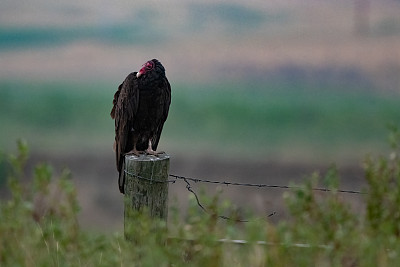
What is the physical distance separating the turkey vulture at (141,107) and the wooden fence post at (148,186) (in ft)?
3.91

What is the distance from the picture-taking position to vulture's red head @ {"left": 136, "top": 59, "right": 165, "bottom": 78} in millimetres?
5031

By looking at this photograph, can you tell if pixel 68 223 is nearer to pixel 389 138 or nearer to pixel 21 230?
pixel 21 230

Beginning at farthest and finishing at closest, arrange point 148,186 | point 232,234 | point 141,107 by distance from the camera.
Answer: point 141,107, point 148,186, point 232,234

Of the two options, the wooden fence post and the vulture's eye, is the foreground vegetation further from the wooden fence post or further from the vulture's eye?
the vulture's eye

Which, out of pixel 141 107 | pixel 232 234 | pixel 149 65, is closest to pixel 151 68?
pixel 149 65

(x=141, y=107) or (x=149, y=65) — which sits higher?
(x=149, y=65)

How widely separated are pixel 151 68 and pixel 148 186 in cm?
157

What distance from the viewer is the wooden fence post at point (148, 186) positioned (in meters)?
3.71

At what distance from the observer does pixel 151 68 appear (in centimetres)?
507

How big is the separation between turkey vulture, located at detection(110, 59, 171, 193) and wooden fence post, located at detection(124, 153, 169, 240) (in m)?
1.19

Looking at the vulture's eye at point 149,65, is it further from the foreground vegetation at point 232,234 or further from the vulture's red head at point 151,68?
the foreground vegetation at point 232,234

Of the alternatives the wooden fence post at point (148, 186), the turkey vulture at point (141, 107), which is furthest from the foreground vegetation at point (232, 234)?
the turkey vulture at point (141, 107)

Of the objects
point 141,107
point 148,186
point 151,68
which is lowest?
point 148,186

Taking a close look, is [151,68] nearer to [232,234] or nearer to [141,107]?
[141,107]
